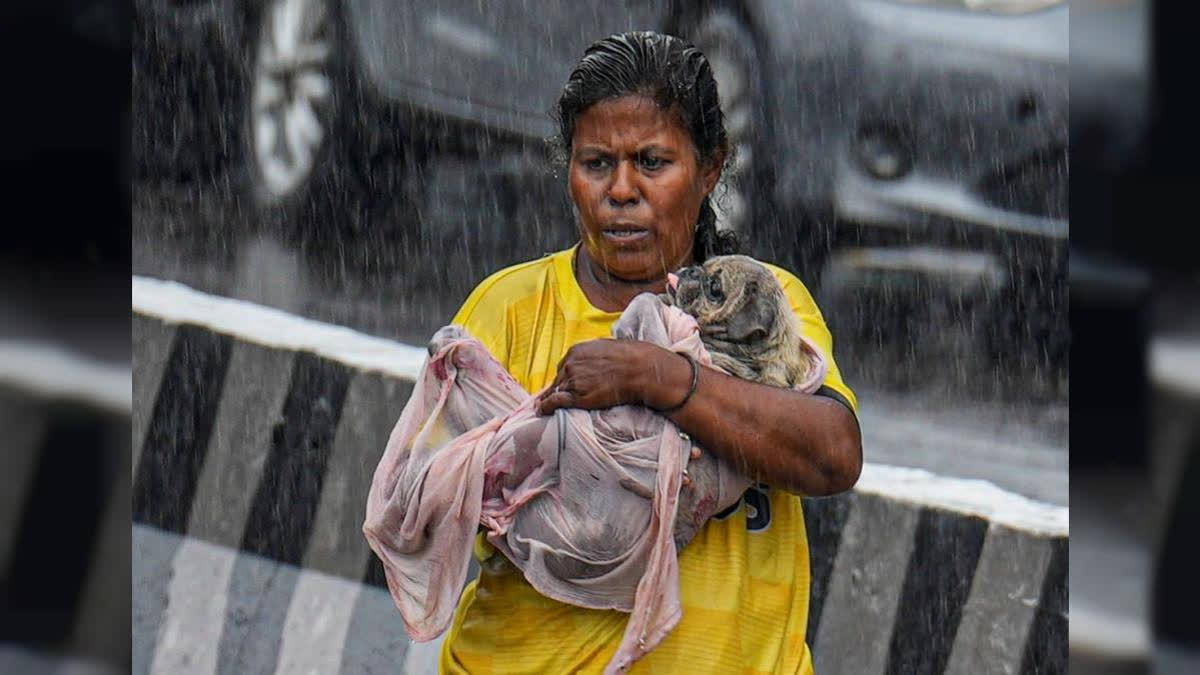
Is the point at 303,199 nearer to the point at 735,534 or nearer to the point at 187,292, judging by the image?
the point at 187,292

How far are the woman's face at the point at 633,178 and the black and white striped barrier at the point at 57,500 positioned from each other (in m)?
1.44

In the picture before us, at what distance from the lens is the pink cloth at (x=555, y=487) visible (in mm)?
3123

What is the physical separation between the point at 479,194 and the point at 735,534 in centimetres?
213

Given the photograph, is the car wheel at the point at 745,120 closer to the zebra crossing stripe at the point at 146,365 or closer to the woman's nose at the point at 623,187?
the zebra crossing stripe at the point at 146,365

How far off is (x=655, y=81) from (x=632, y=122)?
0.25 feet

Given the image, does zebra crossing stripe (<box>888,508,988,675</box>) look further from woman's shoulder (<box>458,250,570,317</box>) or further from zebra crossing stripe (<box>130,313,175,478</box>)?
zebra crossing stripe (<box>130,313,175,478</box>)

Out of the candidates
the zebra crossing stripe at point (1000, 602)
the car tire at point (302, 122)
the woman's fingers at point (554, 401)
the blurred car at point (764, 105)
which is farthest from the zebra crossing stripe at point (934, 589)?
the woman's fingers at point (554, 401)

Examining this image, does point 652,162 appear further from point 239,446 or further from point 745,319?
point 239,446

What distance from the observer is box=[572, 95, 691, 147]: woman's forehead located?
3.27 meters

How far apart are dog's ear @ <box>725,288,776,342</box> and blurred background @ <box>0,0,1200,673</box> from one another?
3.07ft

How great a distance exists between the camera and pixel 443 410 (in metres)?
3.24

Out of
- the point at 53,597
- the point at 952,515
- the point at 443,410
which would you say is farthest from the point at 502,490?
the point at 952,515

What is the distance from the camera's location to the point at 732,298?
318 centimetres

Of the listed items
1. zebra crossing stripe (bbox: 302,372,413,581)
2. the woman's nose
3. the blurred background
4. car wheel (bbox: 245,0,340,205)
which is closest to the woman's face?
the woman's nose
